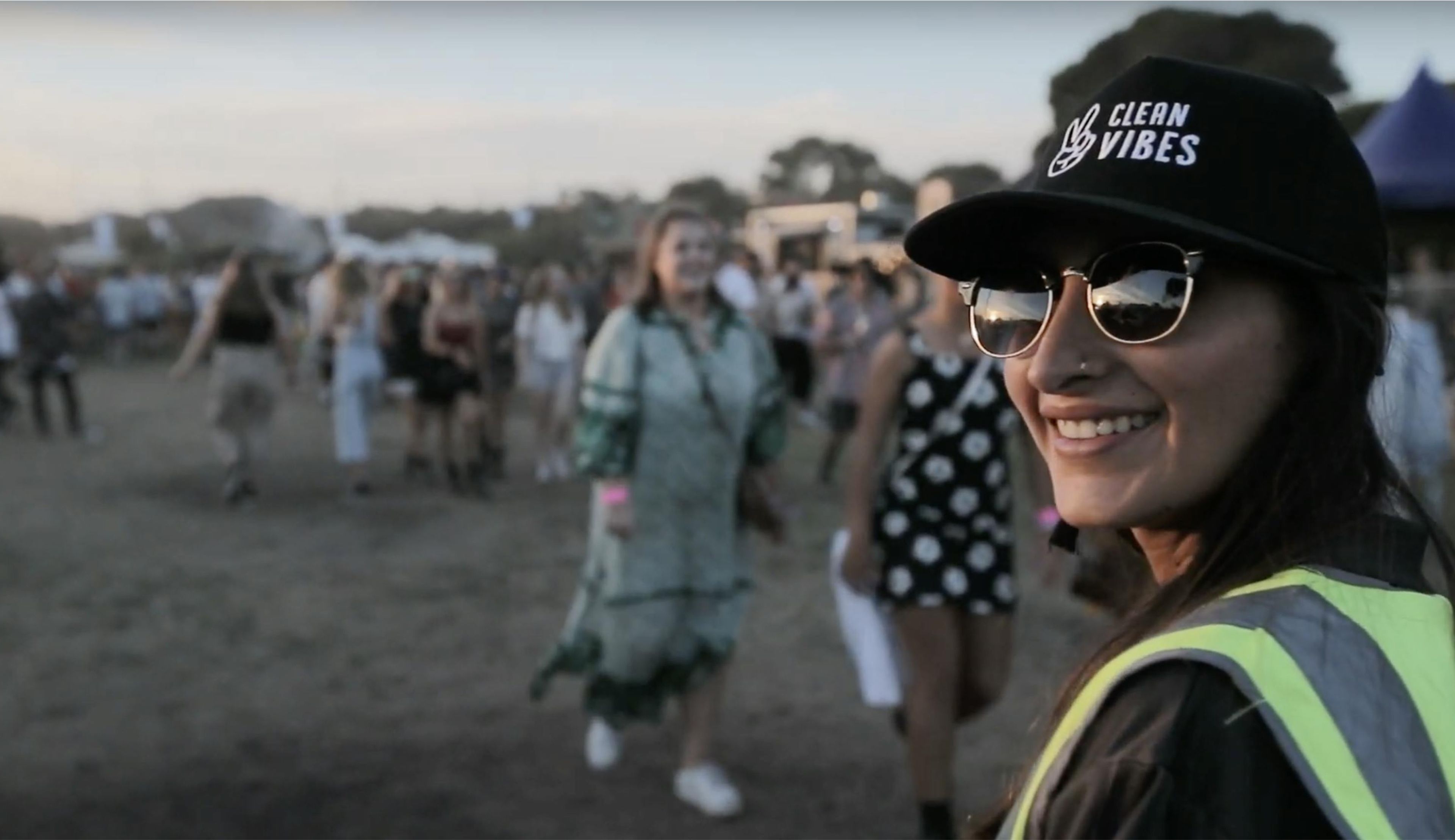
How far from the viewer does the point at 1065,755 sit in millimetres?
1062

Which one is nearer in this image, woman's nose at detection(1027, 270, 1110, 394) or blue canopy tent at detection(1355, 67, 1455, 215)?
woman's nose at detection(1027, 270, 1110, 394)

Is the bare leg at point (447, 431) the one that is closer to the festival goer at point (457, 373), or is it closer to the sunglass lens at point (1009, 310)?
the festival goer at point (457, 373)

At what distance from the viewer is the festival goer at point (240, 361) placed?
913cm

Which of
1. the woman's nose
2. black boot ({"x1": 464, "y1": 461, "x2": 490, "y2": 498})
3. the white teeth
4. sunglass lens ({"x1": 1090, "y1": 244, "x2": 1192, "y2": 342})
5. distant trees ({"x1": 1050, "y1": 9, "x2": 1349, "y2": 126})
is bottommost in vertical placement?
black boot ({"x1": 464, "y1": 461, "x2": 490, "y2": 498})

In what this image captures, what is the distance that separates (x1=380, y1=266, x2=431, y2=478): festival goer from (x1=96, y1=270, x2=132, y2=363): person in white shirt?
1520 cm

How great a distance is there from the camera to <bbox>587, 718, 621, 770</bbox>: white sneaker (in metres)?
4.69

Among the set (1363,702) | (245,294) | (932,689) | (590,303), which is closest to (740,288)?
(590,303)

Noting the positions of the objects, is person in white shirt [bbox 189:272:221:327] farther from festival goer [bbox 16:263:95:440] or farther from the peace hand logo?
the peace hand logo

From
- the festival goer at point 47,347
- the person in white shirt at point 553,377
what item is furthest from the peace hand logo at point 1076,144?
the festival goer at point 47,347

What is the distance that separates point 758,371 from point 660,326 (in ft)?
1.25

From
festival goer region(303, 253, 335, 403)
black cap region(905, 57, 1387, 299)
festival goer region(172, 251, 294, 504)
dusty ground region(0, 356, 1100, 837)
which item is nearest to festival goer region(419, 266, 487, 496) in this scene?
dusty ground region(0, 356, 1100, 837)

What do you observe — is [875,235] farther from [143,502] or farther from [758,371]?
[758,371]

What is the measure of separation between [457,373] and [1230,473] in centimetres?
886

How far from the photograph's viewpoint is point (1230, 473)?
1202 millimetres
